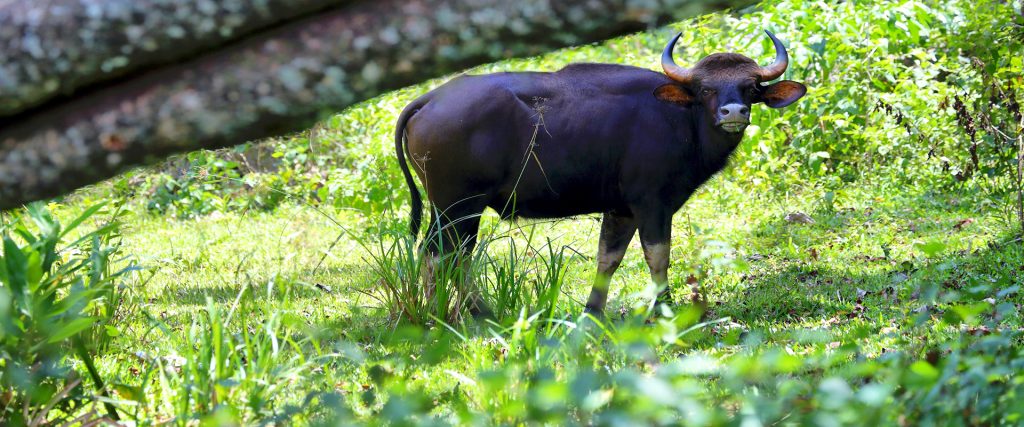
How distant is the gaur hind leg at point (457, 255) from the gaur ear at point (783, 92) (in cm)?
179

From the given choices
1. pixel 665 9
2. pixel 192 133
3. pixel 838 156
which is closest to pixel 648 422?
pixel 665 9

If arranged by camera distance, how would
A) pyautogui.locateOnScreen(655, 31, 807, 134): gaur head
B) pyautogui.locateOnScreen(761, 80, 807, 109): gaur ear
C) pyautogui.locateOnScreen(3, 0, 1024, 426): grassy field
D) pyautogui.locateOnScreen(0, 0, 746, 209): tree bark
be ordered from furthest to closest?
pyautogui.locateOnScreen(761, 80, 807, 109): gaur ear
pyautogui.locateOnScreen(655, 31, 807, 134): gaur head
pyautogui.locateOnScreen(3, 0, 1024, 426): grassy field
pyautogui.locateOnScreen(0, 0, 746, 209): tree bark

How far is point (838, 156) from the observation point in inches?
389

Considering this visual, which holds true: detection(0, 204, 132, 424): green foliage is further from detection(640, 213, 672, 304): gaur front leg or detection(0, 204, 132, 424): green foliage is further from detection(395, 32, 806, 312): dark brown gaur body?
detection(640, 213, 672, 304): gaur front leg

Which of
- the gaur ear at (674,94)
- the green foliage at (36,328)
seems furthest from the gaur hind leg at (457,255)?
the green foliage at (36,328)

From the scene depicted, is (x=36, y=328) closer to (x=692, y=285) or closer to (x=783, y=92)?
(x=692, y=285)

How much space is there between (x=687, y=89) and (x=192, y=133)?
3989mm

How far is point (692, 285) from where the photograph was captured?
6.13m

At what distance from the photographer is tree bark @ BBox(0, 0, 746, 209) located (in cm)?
242

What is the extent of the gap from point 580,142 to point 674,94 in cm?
59

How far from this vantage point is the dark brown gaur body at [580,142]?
580cm

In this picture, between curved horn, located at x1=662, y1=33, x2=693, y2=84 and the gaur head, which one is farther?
curved horn, located at x1=662, y1=33, x2=693, y2=84

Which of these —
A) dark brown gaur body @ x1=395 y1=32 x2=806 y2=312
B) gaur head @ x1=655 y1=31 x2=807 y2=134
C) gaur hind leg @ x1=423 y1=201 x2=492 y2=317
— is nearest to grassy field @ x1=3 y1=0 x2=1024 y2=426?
gaur hind leg @ x1=423 y1=201 x2=492 y2=317

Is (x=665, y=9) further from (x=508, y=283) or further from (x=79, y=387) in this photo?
(x=508, y=283)
